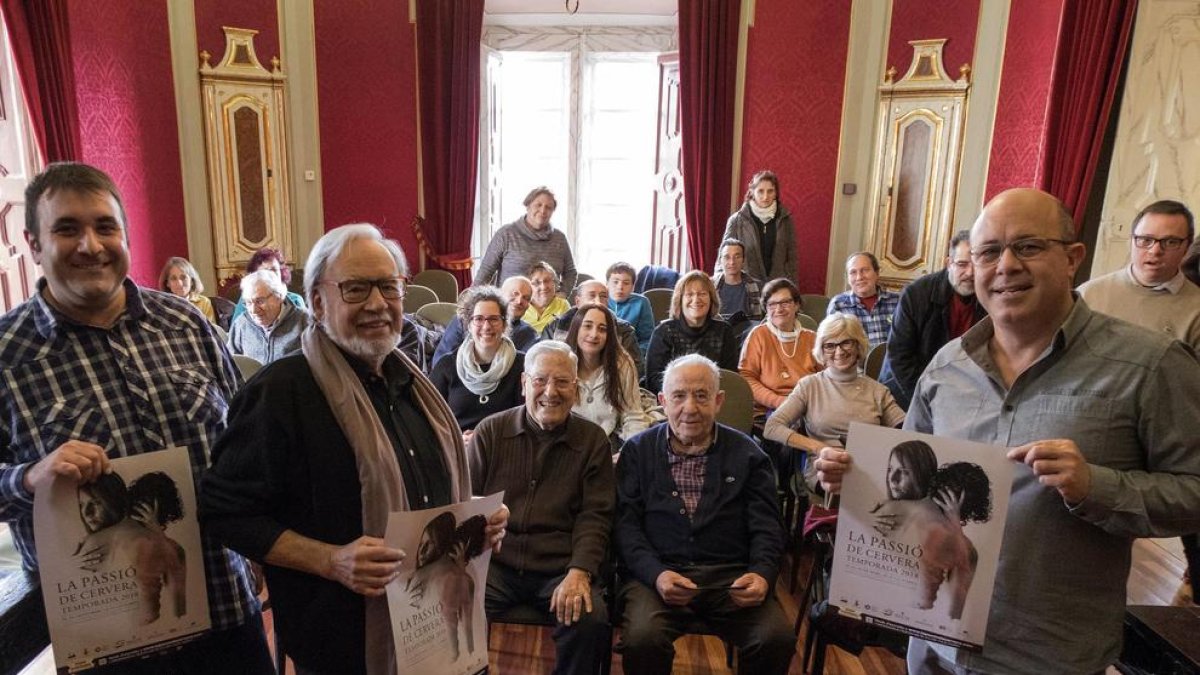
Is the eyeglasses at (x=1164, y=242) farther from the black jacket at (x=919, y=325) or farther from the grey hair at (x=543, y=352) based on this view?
the grey hair at (x=543, y=352)

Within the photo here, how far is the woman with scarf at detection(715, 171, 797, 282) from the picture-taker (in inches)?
203

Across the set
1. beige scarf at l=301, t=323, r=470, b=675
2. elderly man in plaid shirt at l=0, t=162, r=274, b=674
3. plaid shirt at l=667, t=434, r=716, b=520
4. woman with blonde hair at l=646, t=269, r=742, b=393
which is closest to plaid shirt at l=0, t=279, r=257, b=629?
elderly man in plaid shirt at l=0, t=162, r=274, b=674

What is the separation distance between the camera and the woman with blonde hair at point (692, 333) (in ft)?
12.0

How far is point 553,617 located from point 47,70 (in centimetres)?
444

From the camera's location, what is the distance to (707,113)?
603cm

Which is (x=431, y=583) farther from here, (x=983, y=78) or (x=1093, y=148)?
(x=983, y=78)

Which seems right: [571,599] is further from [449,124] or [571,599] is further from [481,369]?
[449,124]

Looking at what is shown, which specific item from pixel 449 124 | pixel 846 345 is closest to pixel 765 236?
pixel 846 345

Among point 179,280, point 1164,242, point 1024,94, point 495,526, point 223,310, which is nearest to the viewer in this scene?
point 495,526

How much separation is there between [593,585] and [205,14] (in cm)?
566

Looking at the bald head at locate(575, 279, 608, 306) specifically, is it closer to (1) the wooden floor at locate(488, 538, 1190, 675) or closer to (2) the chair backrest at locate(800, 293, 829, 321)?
(1) the wooden floor at locate(488, 538, 1190, 675)

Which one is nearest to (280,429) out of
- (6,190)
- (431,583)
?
(431,583)

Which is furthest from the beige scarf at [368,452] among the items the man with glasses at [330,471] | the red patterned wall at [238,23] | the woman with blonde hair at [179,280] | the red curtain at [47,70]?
the red patterned wall at [238,23]

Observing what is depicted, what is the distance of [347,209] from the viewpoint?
253 inches
